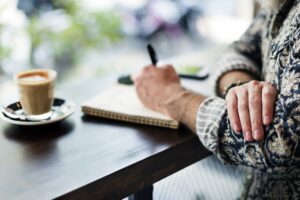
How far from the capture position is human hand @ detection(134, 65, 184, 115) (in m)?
1.07

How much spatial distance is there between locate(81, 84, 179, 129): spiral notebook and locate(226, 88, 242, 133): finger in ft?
0.48

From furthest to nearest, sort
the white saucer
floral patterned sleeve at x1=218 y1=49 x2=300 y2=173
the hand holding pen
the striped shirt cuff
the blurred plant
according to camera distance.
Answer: the blurred plant → the hand holding pen → the white saucer → the striped shirt cuff → floral patterned sleeve at x1=218 y1=49 x2=300 y2=173

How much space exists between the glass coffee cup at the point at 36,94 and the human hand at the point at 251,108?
407mm

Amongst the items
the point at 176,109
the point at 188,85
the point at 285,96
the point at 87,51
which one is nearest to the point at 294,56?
the point at 285,96

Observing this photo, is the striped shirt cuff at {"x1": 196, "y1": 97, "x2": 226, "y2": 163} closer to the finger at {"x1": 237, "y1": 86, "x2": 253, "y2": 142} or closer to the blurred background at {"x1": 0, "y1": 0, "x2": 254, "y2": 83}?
the finger at {"x1": 237, "y1": 86, "x2": 253, "y2": 142}

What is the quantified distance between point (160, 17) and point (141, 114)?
12.7ft

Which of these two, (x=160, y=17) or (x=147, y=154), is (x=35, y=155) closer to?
(x=147, y=154)

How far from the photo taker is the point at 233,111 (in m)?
0.89

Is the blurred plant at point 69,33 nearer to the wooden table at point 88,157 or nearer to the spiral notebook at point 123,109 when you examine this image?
the spiral notebook at point 123,109

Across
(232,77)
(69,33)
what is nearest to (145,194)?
(232,77)

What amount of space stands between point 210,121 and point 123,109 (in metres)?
0.25

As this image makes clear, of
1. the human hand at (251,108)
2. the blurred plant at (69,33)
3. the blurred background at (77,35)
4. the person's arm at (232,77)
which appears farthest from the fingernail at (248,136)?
the blurred plant at (69,33)

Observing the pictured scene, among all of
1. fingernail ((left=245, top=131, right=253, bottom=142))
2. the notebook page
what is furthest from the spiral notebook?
fingernail ((left=245, top=131, right=253, bottom=142))

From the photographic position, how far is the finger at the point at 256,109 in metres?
0.84
